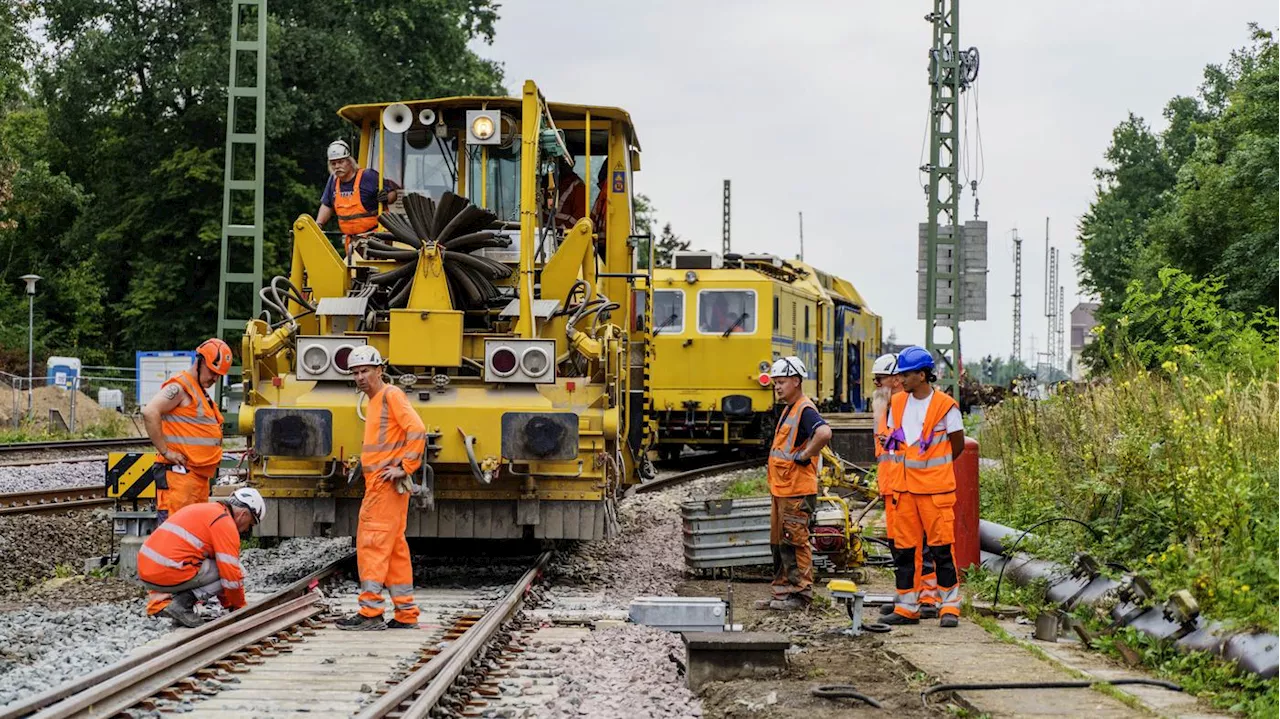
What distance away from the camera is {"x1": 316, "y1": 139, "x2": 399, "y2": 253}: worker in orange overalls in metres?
12.2

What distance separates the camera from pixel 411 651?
332 inches

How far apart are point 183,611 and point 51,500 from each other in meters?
8.79

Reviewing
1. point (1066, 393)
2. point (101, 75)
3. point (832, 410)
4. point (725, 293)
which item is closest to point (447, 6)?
point (101, 75)

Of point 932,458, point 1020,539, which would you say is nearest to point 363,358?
point 932,458

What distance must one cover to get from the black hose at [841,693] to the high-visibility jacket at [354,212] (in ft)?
20.8

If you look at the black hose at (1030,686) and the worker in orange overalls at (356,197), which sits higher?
the worker in orange overalls at (356,197)

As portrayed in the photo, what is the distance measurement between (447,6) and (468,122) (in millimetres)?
32483

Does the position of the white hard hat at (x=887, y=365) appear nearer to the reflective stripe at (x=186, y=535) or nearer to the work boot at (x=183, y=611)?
the reflective stripe at (x=186, y=535)

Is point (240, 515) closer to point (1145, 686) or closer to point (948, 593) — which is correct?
point (948, 593)

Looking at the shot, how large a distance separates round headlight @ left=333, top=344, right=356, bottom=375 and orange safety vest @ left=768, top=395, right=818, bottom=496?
299 cm

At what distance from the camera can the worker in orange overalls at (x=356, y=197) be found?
12.2 metres

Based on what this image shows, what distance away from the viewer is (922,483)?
941cm

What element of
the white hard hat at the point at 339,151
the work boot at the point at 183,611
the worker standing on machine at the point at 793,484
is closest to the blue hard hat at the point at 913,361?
the worker standing on machine at the point at 793,484

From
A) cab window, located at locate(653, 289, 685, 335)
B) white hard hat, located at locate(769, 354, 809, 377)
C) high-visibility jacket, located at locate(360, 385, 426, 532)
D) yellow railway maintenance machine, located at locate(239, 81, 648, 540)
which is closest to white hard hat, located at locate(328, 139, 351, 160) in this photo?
yellow railway maintenance machine, located at locate(239, 81, 648, 540)
